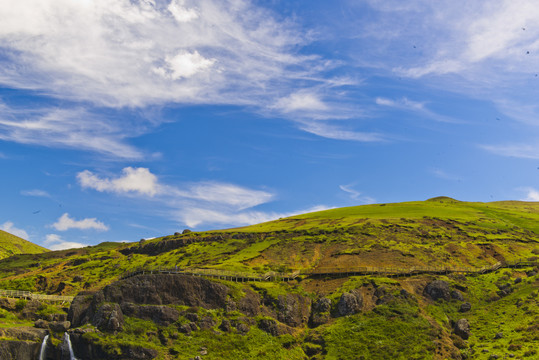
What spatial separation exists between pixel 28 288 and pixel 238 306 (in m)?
101

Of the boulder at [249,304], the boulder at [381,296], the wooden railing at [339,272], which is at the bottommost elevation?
the boulder at [249,304]

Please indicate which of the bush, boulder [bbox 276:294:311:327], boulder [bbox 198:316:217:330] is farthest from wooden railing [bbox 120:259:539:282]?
the bush

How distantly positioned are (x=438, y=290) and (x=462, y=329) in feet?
52.2

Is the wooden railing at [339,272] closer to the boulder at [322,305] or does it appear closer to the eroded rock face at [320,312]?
the eroded rock face at [320,312]

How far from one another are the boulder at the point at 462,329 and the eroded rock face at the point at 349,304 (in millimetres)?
→ 18493

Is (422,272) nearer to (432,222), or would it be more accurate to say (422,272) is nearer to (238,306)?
(238,306)

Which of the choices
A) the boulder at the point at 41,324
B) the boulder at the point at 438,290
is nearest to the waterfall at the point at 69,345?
the boulder at the point at 41,324

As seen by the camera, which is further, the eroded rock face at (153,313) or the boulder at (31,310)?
the boulder at (31,310)

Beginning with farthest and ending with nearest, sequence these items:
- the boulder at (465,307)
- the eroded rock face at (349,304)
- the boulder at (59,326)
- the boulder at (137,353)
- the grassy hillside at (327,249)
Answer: the grassy hillside at (327,249) < the boulder at (465,307) < the eroded rock face at (349,304) < the boulder at (59,326) < the boulder at (137,353)

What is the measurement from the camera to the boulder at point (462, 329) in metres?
86.8

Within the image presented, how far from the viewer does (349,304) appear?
94500 mm

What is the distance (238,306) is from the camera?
91.1 m

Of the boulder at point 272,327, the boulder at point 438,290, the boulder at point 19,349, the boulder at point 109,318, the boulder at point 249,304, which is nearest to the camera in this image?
the boulder at point 19,349

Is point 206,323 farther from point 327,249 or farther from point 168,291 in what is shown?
point 327,249
